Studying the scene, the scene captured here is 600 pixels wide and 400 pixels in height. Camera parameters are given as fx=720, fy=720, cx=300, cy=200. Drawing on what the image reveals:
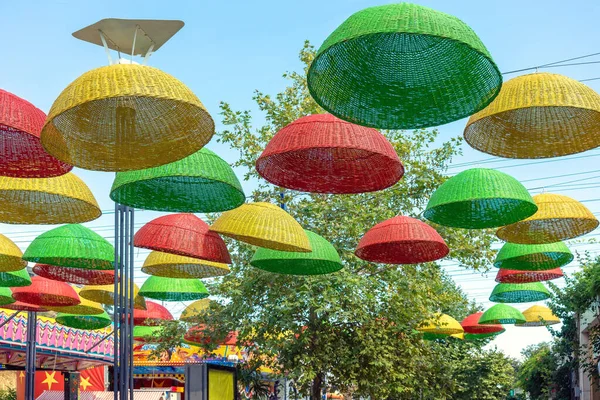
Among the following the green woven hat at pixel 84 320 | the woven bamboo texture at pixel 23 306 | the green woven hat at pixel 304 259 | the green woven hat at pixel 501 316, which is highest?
the green woven hat at pixel 304 259

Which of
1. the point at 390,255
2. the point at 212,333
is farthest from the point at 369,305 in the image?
the point at 390,255

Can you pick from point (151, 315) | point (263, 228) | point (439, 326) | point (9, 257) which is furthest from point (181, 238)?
point (439, 326)

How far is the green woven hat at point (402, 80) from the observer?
3.91 metres

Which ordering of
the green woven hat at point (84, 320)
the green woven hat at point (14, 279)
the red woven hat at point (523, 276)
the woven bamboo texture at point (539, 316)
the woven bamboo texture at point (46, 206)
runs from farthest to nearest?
1. the woven bamboo texture at point (539, 316)
2. the green woven hat at point (84, 320)
3. the red woven hat at point (523, 276)
4. the green woven hat at point (14, 279)
5. the woven bamboo texture at point (46, 206)

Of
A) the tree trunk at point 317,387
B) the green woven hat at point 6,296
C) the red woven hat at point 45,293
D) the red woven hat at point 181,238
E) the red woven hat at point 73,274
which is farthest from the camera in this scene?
the tree trunk at point 317,387

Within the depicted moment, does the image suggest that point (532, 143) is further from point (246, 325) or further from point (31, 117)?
point (246, 325)

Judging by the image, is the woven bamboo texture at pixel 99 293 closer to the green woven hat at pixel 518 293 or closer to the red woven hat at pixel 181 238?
the red woven hat at pixel 181 238

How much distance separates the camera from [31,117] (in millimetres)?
4387

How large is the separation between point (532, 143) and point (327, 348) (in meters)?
6.49

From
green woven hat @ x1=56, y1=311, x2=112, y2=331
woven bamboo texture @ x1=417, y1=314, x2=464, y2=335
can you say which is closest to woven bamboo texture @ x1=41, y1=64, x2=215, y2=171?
woven bamboo texture @ x1=417, y1=314, x2=464, y2=335

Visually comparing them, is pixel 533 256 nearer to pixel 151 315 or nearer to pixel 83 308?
pixel 83 308

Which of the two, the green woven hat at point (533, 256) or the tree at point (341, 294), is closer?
the green woven hat at point (533, 256)

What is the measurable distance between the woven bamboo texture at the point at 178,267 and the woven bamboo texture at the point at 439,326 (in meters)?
4.49

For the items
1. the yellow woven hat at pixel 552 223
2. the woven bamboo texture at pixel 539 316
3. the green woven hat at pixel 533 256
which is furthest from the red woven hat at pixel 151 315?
the woven bamboo texture at pixel 539 316
